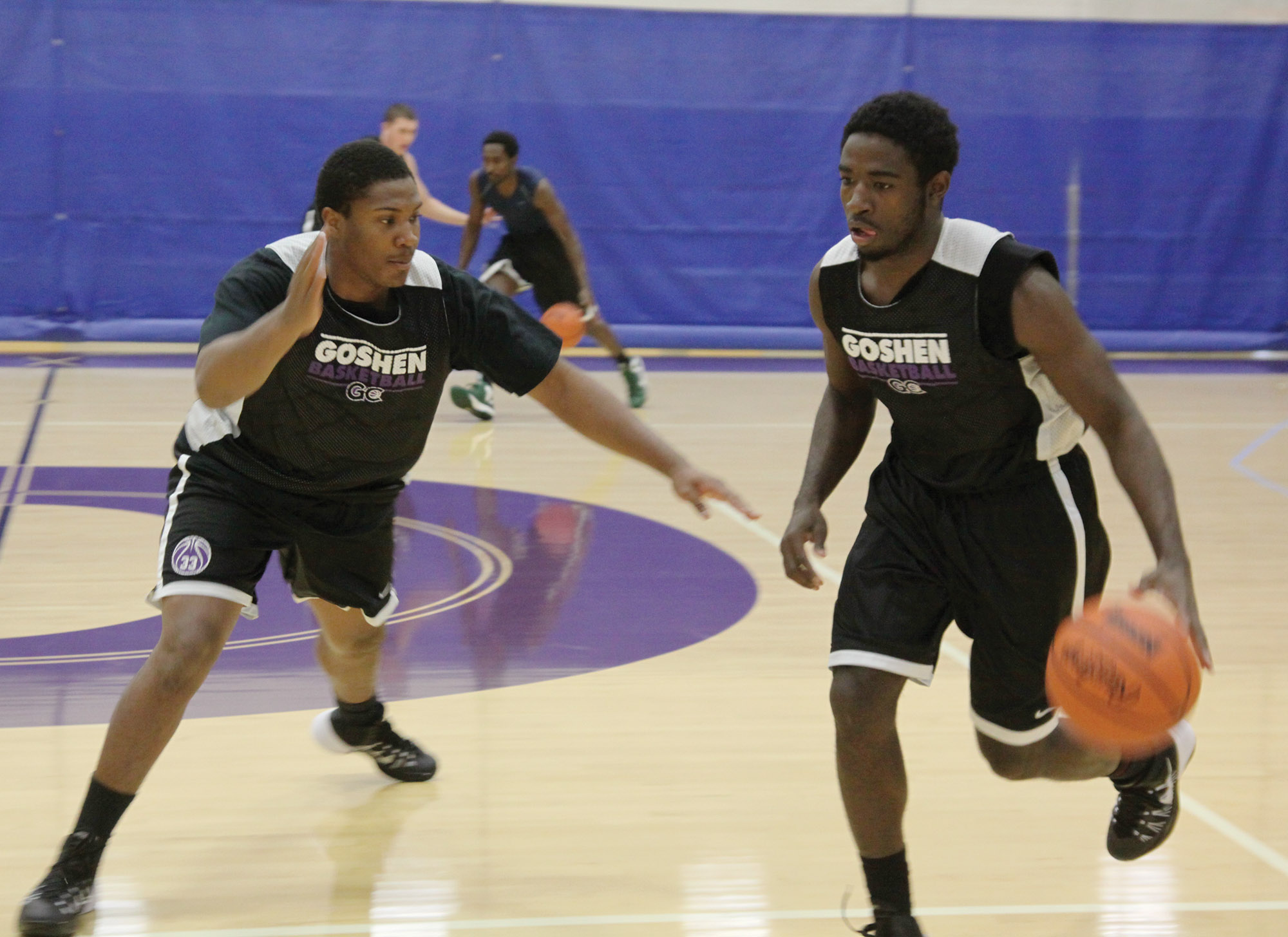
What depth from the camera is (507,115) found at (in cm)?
1259

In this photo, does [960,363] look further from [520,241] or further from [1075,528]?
[520,241]

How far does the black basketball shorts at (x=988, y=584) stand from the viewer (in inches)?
112

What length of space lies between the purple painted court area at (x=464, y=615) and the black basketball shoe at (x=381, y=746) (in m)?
0.53

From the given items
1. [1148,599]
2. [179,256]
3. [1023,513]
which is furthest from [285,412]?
[179,256]

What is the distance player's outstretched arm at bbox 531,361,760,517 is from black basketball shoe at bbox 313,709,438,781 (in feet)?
3.32

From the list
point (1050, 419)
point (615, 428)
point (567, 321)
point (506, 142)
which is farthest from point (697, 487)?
point (506, 142)

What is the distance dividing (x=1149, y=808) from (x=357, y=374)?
1.89m

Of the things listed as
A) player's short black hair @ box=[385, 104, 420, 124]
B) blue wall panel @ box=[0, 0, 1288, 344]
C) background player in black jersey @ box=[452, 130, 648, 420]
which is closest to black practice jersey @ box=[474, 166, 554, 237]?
background player in black jersey @ box=[452, 130, 648, 420]

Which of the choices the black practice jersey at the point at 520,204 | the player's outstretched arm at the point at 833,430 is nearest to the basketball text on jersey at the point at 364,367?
the player's outstretched arm at the point at 833,430

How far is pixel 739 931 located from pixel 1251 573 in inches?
155

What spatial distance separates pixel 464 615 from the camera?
5289 mm

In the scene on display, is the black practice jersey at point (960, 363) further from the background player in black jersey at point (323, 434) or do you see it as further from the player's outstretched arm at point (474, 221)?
the player's outstretched arm at point (474, 221)

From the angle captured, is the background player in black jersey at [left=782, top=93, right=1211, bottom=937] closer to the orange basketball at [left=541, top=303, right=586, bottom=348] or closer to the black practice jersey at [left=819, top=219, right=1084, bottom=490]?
the black practice jersey at [left=819, top=219, right=1084, bottom=490]

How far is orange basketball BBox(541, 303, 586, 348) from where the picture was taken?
29.3ft
